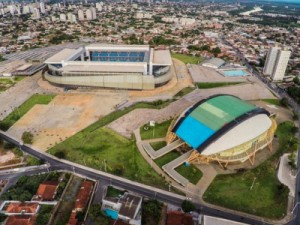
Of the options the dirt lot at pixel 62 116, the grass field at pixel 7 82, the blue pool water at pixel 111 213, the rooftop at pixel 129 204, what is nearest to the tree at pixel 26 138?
the dirt lot at pixel 62 116

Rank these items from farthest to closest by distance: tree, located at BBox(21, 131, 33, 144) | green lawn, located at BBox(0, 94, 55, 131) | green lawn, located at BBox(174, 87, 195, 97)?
green lawn, located at BBox(174, 87, 195, 97)
green lawn, located at BBox(0, 94, 55, 131)
tree, located at BBox(21, 131, 33, 144)

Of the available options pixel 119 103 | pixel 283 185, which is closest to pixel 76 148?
pixel 119 103

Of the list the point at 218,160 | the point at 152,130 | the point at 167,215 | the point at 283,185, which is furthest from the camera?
the point at 152,130

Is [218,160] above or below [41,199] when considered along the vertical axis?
above

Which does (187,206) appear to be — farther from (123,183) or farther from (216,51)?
(216,51)

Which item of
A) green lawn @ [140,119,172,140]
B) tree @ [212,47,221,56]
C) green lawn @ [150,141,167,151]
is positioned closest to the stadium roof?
green lawn @ [150,141,167,151]

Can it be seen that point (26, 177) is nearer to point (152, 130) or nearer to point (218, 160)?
point (152, 130)

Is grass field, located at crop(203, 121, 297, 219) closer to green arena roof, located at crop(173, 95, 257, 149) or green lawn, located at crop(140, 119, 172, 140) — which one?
green arena roof, located at crop(173, 95, 257, 149)

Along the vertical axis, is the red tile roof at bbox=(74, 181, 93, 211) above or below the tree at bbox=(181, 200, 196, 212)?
below
